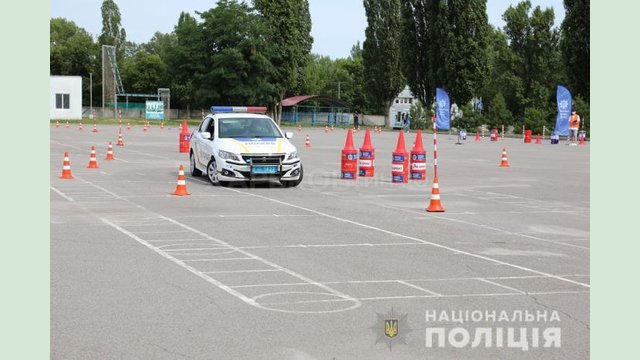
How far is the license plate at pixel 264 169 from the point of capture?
66.7ft

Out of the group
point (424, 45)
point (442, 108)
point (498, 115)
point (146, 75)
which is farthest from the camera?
point (146, 75)

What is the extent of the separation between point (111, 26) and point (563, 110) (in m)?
96.4

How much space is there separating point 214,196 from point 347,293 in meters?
10.3

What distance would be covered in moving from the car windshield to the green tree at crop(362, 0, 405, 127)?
216 ft

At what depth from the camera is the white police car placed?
803 inches

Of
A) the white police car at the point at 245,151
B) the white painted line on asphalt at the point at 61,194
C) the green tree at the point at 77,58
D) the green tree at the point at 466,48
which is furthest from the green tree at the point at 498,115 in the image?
the white painted line on asphalt at the point at 61,194

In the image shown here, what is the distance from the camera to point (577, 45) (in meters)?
60.1

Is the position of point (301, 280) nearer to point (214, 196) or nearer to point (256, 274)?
point (256, 274)

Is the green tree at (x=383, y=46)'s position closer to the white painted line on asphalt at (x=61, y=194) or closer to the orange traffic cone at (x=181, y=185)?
the white painted line on asphalt at (x=61, y=194)

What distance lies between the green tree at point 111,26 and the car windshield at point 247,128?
114m

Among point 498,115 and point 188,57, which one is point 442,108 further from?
point 188,57

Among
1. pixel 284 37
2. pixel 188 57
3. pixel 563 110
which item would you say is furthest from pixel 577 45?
pixel 188 57

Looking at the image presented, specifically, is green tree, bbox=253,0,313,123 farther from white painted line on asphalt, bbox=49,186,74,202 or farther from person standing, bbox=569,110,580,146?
white painted line on asphalt, bbox=49,186,74,202

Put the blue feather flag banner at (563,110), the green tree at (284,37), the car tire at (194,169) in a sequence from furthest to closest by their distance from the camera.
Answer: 1. the green tree at (284,37)
2. the blue feather flag banner at (563,110)
3. the car tire at (194,169)
